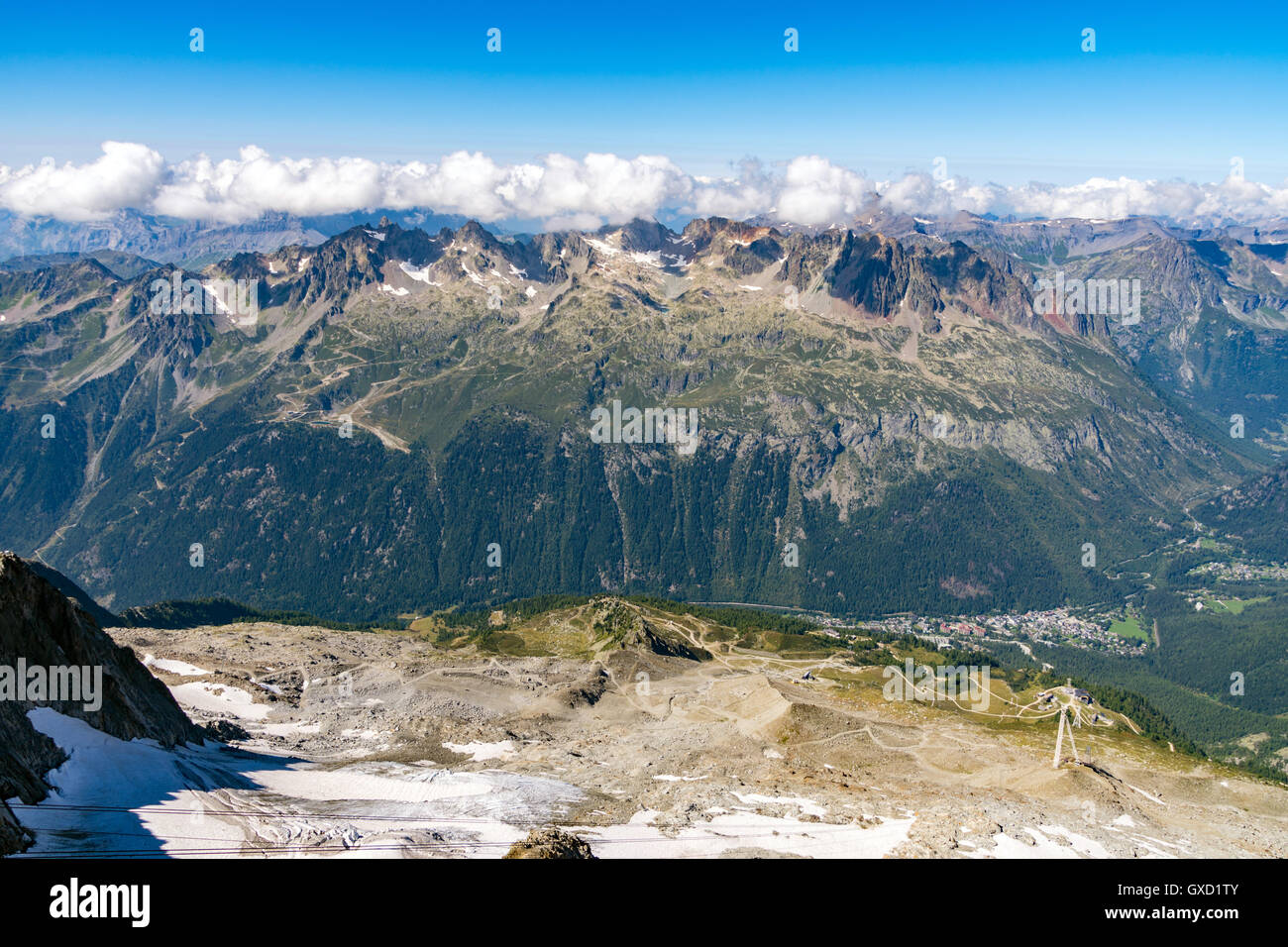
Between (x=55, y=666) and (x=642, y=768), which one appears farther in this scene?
(x=642, y=768)

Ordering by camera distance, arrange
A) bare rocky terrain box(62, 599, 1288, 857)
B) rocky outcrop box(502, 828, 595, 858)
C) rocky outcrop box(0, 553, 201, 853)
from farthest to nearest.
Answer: bare rocky terrain box(62, 599, 1288, 857) < rocky outcrop box(0, 553, 201, 853) < rocky outcrop box(502, 828, 595, 858)

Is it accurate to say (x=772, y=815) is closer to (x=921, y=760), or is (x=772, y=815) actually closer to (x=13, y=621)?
(x=921, y=760)

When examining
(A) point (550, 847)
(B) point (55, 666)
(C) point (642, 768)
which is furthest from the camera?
(C) point (642, 768)

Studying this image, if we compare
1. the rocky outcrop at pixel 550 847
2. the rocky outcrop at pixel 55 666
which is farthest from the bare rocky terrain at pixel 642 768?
the rocky outcrop at pixel 55 666

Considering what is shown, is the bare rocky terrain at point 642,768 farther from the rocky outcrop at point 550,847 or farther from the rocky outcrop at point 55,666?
the rocky outcrop at point 55,666

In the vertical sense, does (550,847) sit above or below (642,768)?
above

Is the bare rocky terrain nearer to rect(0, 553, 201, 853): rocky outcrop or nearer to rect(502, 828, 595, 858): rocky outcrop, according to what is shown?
rect(502, 828, 595, 858): rocky outcrop

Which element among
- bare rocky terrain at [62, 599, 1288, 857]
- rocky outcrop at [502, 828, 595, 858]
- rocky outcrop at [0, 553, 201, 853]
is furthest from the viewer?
bare rocky terrain at [62, 599, 1288, 857]

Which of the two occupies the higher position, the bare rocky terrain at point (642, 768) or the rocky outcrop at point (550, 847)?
the rocky outcrop at point (550, 847)

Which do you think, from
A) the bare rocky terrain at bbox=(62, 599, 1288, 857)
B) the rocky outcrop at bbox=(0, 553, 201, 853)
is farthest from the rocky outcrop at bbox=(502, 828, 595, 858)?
the rocky outcrop at bbox=(0, 553, 201, 853)

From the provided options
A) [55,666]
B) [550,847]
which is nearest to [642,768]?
[550,847]

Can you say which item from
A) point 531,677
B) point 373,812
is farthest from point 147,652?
point 373,812

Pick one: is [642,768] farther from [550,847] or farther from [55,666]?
[55,666]
